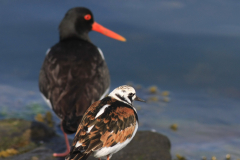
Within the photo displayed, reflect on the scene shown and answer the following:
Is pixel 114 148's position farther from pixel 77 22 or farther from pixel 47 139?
pixel 77 22

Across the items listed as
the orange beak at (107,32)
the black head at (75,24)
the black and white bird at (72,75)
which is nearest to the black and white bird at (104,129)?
the black and white bird at (72,75)

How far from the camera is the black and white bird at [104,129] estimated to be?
5582mm

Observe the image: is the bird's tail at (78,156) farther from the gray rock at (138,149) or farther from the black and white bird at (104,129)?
the gray rock at (138,149)

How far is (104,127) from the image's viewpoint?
18.9ft

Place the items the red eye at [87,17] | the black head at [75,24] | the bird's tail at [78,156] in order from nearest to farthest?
1. the bird's tail at [78,156]
2. the black head at [75,24]
3. the red eye at [87,17]

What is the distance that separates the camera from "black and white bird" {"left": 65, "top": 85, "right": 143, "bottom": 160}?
5582mm

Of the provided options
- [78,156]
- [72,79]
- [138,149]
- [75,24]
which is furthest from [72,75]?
[78,156]

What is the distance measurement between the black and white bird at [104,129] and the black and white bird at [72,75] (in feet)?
4.30

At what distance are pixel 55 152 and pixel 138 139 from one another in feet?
6.52

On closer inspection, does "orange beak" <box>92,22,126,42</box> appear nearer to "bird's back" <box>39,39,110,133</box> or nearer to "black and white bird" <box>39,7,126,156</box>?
"black and white bird" <box>39,7,126,156</box>

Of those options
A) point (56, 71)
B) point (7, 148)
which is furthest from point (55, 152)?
point (56, 71)

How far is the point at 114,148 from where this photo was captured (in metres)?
5.86

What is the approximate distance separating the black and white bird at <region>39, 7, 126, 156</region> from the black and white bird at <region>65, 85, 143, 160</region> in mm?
1312

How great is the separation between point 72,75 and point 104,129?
3055mm
